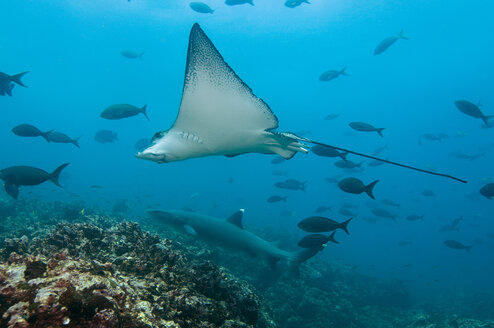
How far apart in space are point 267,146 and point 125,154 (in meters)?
122

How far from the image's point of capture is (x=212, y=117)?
3691 mm

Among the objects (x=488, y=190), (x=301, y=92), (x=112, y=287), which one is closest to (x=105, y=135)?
(x=112, y=287)

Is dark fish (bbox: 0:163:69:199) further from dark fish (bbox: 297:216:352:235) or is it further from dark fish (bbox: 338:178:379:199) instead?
dark fish (bbox: 338:178:379:199)

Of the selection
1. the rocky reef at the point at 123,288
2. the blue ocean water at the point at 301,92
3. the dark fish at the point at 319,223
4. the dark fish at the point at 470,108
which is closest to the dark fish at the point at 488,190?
the dark fish at the point at 470,108

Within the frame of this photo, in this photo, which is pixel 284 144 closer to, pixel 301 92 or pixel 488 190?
pixel 488 190

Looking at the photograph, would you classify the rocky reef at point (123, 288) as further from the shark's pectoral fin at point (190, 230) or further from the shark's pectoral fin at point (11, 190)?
the shark's pectoral fin at point (11, 190)

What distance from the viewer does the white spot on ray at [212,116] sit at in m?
3.28

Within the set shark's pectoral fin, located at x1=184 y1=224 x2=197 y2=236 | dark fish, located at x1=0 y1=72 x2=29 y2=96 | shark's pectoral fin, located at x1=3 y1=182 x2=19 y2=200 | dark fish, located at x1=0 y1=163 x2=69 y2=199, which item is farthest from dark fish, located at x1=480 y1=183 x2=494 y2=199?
dark fish, located at x1=0 y1=72 x2=29 y2=96

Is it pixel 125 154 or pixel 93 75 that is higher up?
Result: pixel 93 75

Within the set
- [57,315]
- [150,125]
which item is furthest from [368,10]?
[150,125]

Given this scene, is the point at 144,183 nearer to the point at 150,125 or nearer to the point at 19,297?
the point at 150,125

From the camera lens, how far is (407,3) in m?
43.1

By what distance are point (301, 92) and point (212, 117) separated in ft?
248

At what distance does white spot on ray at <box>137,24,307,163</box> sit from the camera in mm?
3283
